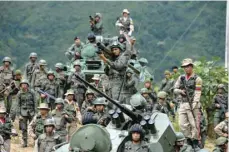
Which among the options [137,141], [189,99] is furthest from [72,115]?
[137,141]

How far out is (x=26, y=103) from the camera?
26.8 m

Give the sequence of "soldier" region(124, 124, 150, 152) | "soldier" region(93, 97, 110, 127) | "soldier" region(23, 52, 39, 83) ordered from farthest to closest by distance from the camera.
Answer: "soldier" region(23, 52, 39, 83), "soldier" region(93, 97, 110, 127), "soldier" region(124, 124, 150, 152)

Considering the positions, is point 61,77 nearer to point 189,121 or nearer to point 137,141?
point 189,121

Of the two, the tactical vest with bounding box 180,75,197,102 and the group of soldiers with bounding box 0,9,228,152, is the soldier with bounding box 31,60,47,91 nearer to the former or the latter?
the group of soldiers with bounding box 0,9,228,152

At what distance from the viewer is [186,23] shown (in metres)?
50.7

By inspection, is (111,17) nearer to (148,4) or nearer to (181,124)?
(148,4)

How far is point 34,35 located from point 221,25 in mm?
8598

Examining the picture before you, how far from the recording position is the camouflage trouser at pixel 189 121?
2422 cm

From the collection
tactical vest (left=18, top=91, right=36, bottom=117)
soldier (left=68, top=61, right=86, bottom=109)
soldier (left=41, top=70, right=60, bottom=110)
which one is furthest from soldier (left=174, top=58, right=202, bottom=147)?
soldier (left=68, top=61, right=86, bottom=109)

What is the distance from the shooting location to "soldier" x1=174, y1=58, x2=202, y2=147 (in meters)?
23.9

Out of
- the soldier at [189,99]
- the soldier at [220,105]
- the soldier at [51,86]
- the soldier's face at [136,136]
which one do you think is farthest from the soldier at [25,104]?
the soldier's face at [136,136]

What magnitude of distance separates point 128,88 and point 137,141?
5.96 metres

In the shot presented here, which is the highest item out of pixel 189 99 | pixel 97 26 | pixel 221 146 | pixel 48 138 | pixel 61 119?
pixel 97 26

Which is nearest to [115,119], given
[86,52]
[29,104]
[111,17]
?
[29,104]
